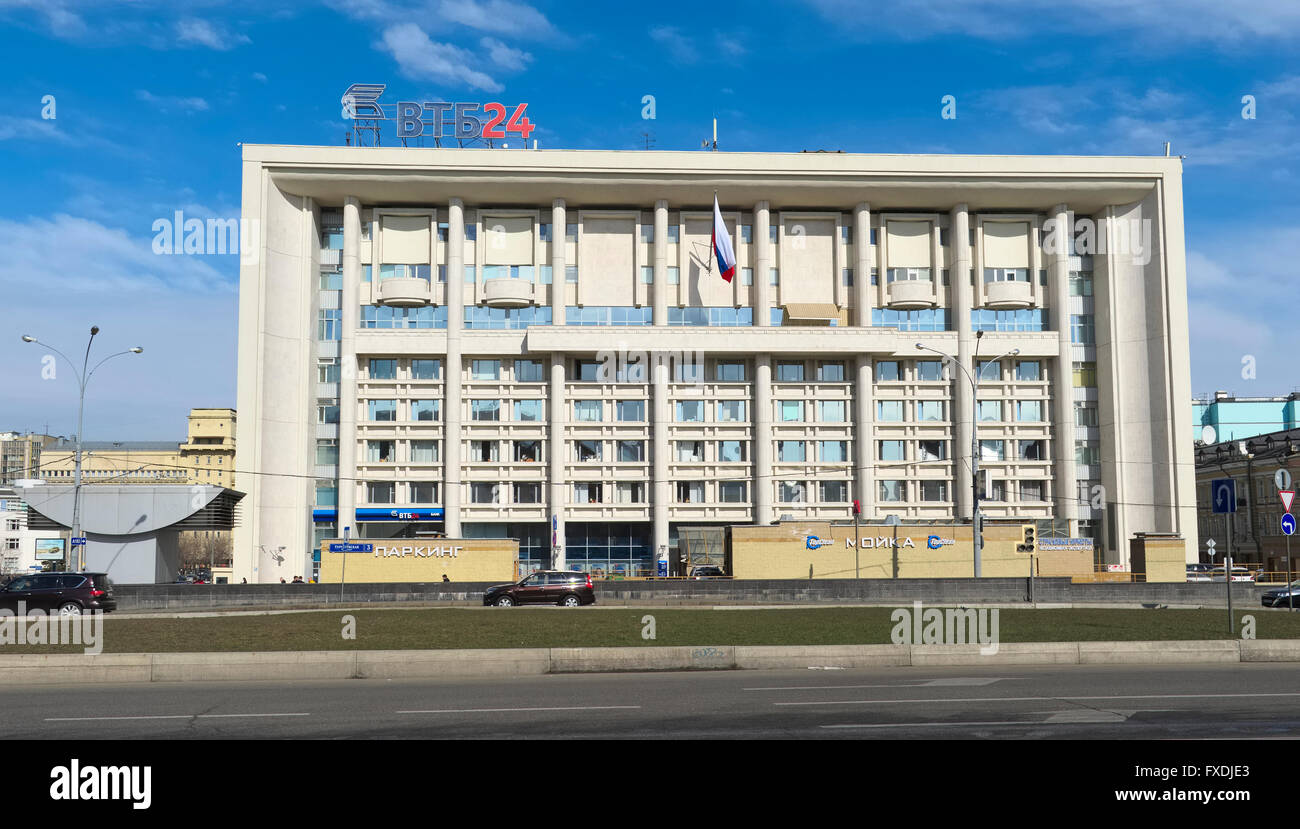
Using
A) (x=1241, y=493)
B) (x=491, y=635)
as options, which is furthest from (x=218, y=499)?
(x=1241, y=493)

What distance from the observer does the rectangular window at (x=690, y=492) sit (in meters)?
71.2

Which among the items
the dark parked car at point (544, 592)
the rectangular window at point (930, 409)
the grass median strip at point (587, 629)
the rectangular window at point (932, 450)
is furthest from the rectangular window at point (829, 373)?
the grass median strip at point (587, 629)

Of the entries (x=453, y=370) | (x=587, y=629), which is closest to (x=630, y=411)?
(x=453, y=370)

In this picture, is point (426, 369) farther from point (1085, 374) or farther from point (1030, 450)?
point (1085, 374)

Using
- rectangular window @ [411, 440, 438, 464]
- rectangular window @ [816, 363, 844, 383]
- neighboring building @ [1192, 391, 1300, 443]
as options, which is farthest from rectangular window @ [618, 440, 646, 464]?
neighboring building @ [1192, 391, 1300, 443]

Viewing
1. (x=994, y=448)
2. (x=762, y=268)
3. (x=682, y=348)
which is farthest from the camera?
(x=994, y=448)

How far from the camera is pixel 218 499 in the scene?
5062cm

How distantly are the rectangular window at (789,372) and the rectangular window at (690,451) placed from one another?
7.41m

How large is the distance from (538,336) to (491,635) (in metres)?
48.3

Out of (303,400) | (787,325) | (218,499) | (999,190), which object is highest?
(999,190)

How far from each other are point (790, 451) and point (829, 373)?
6.47 meters

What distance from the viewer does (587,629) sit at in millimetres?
24031
